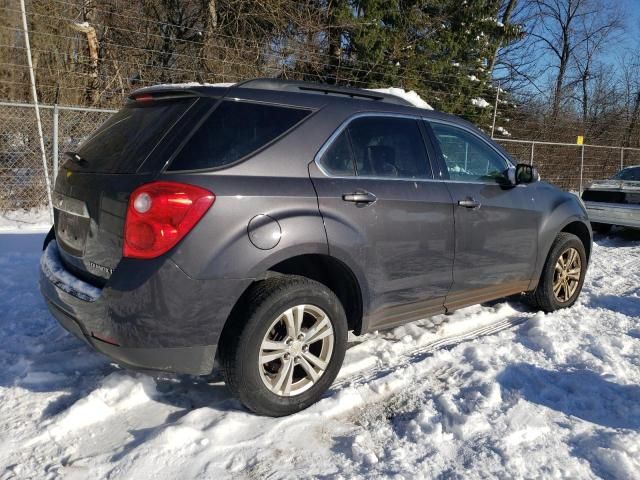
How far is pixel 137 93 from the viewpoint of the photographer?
10.5ft

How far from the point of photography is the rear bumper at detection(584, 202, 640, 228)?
8547 millimetres

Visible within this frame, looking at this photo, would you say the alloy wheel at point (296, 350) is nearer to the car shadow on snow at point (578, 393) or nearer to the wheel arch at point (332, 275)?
the wheel arch at point (332, 275)

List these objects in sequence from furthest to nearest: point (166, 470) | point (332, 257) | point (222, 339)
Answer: point (332, 257)
point (222, 339)
point (166, 470)

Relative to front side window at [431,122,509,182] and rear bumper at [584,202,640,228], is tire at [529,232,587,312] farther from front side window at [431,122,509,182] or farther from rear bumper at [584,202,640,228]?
rear bumper at [584,202,640,228]

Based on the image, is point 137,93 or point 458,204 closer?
point 137,93

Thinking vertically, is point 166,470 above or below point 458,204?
below

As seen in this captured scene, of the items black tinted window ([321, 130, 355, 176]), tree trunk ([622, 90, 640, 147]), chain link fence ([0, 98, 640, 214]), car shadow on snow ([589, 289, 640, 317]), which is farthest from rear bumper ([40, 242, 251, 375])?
tree trunk ([622, 90, 640, 147])

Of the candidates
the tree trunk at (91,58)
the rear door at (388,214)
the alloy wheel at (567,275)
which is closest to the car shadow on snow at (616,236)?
the alloy wheel at (567,275)

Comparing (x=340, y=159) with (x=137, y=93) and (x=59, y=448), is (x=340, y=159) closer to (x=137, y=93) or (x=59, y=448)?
(x=137, y=93)

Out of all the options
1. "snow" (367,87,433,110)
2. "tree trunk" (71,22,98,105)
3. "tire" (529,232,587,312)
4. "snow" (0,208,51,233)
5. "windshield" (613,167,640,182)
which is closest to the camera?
→ "snow" (367,87,433,110)

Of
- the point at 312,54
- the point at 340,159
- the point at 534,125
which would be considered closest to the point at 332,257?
the point at 340,159

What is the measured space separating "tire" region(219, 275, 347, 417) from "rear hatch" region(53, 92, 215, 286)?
70 cm

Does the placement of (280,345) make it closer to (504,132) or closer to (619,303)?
(619,303)

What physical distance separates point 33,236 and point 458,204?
577 centimetres
